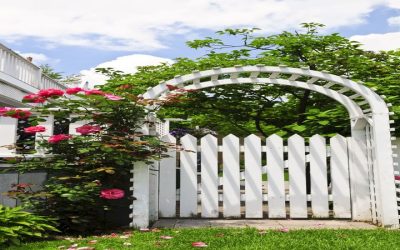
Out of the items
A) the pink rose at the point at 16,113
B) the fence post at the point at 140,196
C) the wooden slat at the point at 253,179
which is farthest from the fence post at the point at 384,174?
the pink rose at the point at 16,113

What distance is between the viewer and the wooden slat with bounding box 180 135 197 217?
18.6ft

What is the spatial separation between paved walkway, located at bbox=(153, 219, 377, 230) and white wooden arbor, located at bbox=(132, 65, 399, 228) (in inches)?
11.0

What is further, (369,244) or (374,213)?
(374,213)

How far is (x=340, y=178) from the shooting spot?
18.8ft

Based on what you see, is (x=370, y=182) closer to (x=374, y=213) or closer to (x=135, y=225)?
(x=374, y=213)

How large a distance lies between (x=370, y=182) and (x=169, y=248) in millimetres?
3419

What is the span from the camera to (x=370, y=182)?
18.1 ft

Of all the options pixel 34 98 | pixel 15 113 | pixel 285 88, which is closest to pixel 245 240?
pixel 34 98

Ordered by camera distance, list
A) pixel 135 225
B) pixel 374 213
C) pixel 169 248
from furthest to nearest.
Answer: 1. pixel 374 213
2. pixel 135 225
3. pixel 169 248

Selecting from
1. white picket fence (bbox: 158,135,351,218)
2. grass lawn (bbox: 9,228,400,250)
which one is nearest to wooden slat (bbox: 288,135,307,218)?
white picket fence (bbox: 158,135,351,218)

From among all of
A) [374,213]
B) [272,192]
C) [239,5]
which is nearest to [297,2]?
[239,5]

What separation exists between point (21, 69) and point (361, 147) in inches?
320

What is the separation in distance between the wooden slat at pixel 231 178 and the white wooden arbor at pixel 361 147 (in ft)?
3.29

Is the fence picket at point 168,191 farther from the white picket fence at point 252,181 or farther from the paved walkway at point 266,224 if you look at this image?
the paved walkway at point 266,224
